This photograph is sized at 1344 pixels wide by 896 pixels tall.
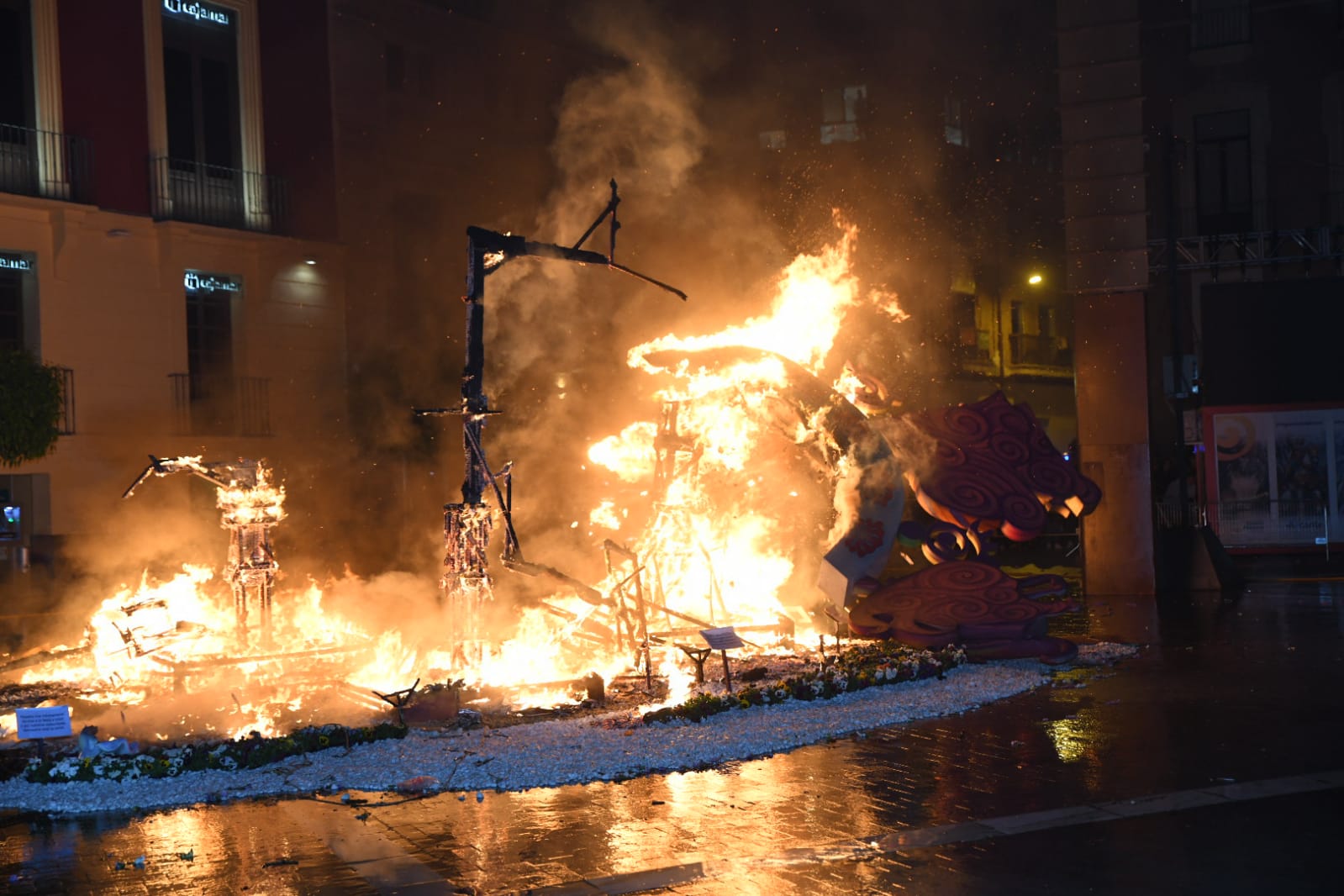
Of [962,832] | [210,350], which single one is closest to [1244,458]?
[210,350]

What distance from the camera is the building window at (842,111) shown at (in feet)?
112

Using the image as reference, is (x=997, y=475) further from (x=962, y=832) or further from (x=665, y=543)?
(x=962, y=832)

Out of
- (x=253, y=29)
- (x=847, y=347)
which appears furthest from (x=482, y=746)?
(x=253, y=29)

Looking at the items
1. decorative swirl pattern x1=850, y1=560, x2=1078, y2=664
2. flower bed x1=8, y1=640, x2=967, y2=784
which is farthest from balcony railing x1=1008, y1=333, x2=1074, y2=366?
flower bed x1=8, y1=640, x2=967, y2=784

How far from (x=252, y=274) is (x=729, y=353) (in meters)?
12.4

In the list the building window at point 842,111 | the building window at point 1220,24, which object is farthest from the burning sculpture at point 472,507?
the building window at point 842,111

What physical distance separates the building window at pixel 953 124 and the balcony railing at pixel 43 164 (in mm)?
23366

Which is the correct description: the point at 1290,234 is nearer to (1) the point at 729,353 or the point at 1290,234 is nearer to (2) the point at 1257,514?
(2) the point at 1257,514

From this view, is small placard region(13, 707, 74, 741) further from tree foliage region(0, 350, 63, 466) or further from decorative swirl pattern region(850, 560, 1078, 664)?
tree foliage region(0, 350, 63, 466)

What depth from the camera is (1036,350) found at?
143ft

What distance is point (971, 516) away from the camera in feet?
47.1

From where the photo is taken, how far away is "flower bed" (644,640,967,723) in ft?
35.1

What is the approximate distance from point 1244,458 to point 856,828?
22372 millimetres

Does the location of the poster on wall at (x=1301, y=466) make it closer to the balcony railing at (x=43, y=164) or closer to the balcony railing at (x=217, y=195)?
the balcony railing at (x=217, y=195)
